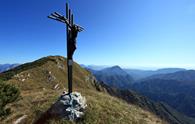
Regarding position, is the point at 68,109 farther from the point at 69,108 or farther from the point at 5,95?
the point at 5,95

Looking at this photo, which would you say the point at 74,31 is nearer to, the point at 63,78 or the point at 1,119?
the point at 1,119

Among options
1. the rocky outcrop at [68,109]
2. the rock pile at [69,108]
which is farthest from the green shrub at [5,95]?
the rock pile at [69,108]

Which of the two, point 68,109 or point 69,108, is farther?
point 69,108

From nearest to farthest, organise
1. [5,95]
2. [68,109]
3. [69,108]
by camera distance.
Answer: [68,109], [69,108], [5,95]

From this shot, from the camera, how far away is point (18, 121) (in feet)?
75.4

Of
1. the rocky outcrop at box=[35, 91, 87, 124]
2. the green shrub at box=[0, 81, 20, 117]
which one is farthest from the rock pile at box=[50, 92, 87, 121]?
the green shrub at box=[0, 81, 20, 117]

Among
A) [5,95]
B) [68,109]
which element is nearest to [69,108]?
A: [68,109]

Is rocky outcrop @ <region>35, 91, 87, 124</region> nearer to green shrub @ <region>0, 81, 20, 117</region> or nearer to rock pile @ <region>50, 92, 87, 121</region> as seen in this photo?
rock pile @ <region>50, 92, 87, 121</region>

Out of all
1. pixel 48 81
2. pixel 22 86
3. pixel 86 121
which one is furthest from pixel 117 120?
pixel 48 81

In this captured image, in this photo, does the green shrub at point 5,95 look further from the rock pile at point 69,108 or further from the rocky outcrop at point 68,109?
the rock pile at point 69,108

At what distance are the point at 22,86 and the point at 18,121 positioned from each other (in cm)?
4180

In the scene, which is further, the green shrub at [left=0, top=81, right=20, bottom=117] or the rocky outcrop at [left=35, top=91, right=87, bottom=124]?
the green shrub at [left=0, top=81, right=20, bottom=117]

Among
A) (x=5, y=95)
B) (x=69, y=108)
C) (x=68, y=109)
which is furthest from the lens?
(x=5, y=95)

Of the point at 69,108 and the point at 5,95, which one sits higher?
the point at 5,95
